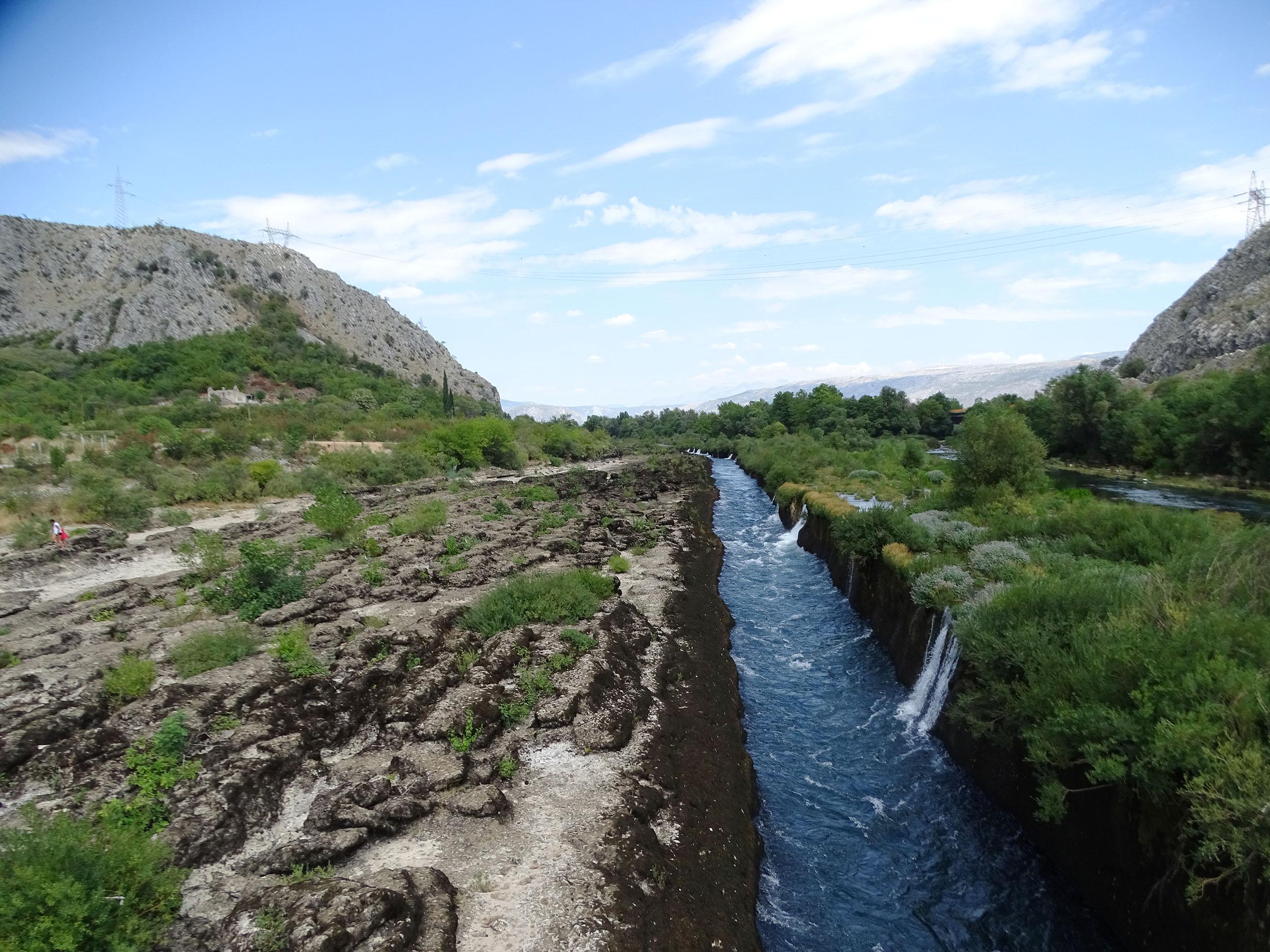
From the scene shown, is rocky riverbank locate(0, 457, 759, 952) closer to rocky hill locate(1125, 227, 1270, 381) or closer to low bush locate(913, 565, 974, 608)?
low bush locate(913, 565, 974, 608)

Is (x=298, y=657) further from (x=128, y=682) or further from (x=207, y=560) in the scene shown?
(x=207, y=560)

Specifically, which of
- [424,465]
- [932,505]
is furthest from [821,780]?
[424,465]

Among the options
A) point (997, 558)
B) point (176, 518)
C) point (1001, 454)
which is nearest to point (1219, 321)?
point (1001, 454)

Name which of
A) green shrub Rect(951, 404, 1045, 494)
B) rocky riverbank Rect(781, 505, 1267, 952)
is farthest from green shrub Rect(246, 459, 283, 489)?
rocky riverbank Rect(781, 505, 1267, 952)

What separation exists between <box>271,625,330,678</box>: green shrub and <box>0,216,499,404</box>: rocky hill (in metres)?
105

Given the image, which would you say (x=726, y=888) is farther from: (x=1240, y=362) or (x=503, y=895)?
(x=1240, y=362)

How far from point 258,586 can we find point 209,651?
5422mm

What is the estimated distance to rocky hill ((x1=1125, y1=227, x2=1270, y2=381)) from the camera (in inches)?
2990

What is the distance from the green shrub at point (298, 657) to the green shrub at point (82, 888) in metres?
5.35

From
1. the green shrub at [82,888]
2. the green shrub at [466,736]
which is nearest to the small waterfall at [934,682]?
the green shrub at [466,736]

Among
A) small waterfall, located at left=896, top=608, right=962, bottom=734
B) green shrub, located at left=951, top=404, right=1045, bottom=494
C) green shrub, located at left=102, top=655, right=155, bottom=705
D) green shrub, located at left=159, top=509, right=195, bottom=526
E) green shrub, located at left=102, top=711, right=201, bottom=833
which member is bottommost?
small waterfall, located at left=896, top=608, right=962, bottom=734

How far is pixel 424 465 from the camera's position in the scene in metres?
55.2

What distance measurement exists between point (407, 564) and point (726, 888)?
671 inches

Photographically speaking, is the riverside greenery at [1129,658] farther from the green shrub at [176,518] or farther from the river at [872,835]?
the green shrub at [176,518]
